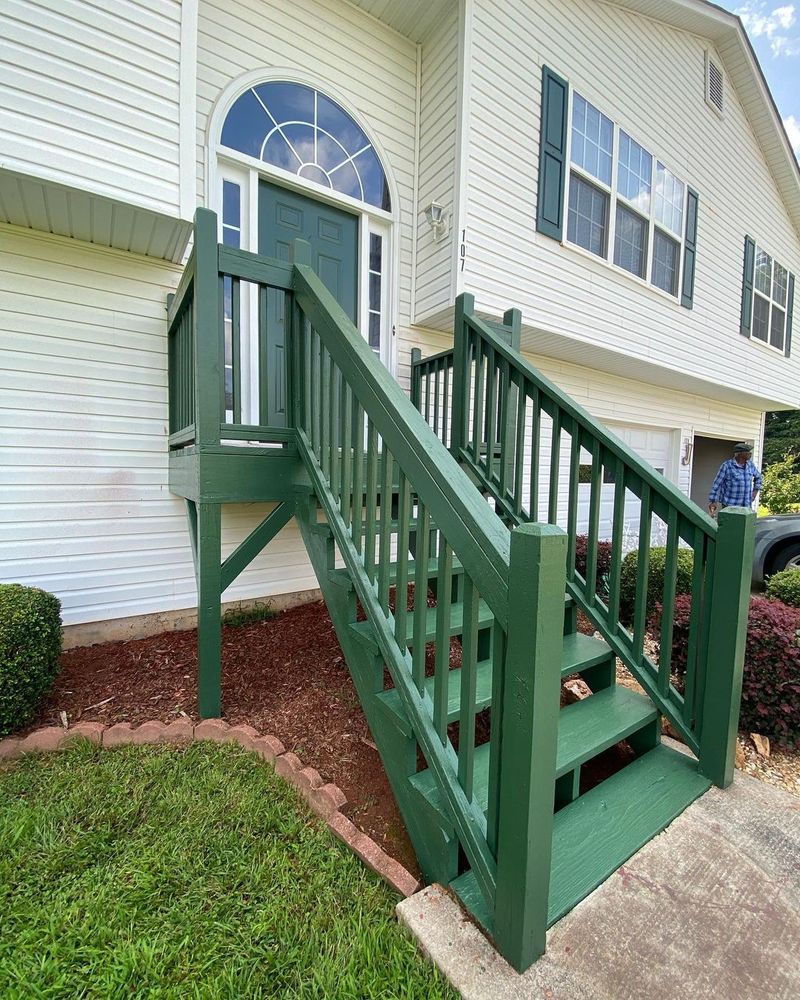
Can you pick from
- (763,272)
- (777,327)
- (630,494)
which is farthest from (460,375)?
(777,327)

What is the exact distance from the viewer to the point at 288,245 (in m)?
3.26

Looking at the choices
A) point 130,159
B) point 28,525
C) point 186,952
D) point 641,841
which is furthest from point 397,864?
point 130,159

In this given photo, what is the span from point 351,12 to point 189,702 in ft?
17.5

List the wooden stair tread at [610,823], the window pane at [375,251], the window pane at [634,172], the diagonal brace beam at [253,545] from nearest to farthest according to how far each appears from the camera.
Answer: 1. the wooden stair tread at [610,823]
2. the diagonal brace beam at [253,545]
3. the window pane at [375,251]
4. the window pane at [634,172]

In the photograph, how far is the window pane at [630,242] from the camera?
524 centimetres

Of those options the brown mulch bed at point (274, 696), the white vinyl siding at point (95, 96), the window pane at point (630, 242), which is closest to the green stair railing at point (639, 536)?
the brown mulch bed at point (274, 696)

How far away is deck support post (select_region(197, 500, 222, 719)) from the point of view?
7.27ft

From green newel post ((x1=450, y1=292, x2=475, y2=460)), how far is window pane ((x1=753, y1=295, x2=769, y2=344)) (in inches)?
282

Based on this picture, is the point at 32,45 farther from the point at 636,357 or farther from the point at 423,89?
the point at 636,357

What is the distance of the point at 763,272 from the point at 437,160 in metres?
6.88

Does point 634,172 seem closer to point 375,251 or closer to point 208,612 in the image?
point 375,251

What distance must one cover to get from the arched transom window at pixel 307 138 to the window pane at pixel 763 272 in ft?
22.9

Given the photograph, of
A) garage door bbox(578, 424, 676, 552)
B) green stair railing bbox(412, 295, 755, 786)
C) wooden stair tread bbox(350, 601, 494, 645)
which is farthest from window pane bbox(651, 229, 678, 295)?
wooden stair tread bbox(350, 601, 494, 645)

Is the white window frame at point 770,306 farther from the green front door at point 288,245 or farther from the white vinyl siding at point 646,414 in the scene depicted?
the green front door at point 288,245
